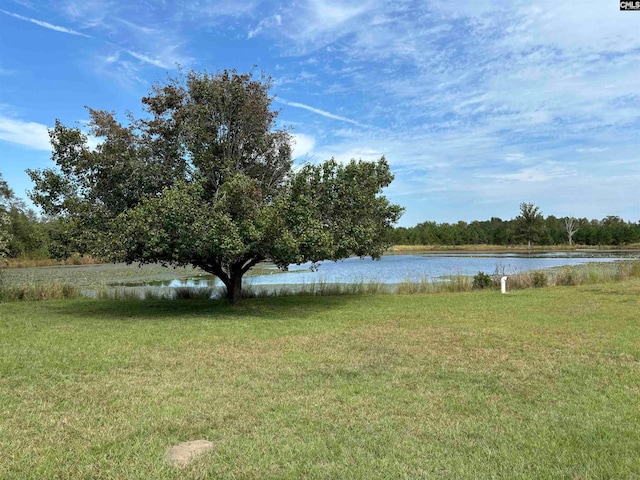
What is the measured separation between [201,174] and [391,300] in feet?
23.3

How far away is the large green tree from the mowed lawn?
6.68 feet

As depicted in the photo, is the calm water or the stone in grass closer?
the stone in grass

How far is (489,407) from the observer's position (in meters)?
4.88

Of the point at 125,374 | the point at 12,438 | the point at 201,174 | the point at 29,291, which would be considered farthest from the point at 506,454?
the point at 29,291

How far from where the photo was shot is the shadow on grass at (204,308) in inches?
486

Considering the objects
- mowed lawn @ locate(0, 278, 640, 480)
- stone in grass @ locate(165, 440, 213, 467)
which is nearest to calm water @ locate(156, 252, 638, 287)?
mowed lawn @ locate(0, 278, 640, 480)

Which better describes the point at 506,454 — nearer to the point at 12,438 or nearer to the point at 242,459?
the point at 242,459

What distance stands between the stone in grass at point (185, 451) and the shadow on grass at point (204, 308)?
304 inches

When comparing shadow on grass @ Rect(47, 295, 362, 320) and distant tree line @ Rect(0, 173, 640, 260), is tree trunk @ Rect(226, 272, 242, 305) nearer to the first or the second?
shadow on grass @ Rect(47, 295, 362, 320)

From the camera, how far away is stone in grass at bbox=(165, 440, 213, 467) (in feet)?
12.1

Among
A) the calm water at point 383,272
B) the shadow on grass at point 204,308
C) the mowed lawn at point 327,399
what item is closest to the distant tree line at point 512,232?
the calm water at point 383,272

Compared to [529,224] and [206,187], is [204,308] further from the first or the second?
[529,224]

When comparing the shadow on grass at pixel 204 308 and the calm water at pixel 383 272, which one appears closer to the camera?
the shadow on grass at pixel 204 308

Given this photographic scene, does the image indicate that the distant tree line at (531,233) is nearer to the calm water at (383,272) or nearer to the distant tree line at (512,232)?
the distant tree line at (512,232)
